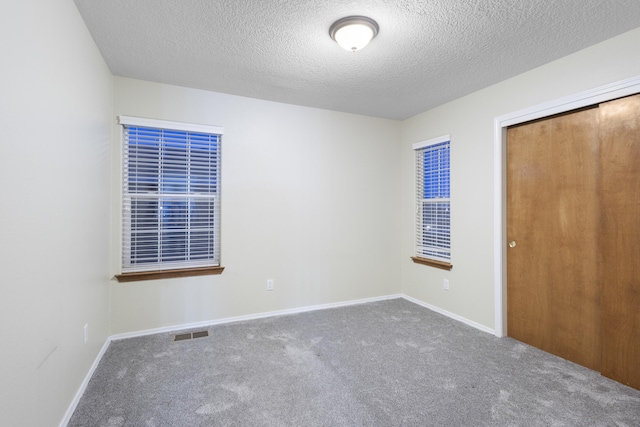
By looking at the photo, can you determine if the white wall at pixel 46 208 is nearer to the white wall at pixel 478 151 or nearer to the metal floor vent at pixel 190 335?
the metal floor vent at pixel 190 335

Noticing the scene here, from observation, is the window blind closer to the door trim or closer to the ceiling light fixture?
the ceiling light fixture

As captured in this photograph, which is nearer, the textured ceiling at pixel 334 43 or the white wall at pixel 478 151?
the textured ceiling at pixel 334 43

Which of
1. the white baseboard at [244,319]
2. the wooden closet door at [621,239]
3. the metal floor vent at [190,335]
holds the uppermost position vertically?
the wooden closet door at [621,239]

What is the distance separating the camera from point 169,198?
3160 millimetres

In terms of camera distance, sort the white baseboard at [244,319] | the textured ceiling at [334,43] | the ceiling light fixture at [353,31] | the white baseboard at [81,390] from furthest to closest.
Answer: the white baseboard at [244,319], the ceiling light fixture at [353,31], the textured ceiling at [334,43], the white baseboard at [81,390]

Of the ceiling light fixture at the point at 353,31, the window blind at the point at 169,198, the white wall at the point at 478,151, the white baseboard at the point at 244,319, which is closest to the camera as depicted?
the ceiling light fixture at the point at 353,31

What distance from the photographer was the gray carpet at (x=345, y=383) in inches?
71.8

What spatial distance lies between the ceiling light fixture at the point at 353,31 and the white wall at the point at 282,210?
1.61m

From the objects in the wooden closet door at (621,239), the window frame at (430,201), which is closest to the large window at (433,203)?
the window frame at (430,201)

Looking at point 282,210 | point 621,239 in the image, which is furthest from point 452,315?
point 282,210

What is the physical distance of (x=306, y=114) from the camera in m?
3.77

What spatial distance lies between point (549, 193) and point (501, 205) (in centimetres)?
42

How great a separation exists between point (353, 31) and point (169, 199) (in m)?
2.42

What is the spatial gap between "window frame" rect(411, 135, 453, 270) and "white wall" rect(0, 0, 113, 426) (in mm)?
3561
